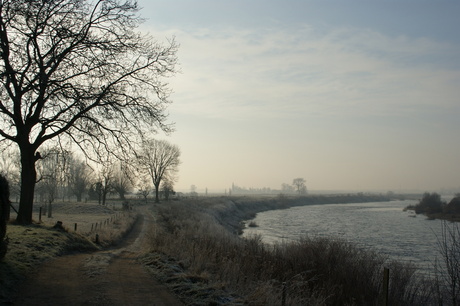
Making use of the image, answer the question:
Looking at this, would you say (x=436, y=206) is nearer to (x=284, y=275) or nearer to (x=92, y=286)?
(x=284, y=275)

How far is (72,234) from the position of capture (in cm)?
1788

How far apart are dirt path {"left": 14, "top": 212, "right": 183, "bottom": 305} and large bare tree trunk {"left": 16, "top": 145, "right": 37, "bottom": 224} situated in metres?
6.71

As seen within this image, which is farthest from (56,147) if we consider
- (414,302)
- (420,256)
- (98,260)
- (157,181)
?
(157,181)

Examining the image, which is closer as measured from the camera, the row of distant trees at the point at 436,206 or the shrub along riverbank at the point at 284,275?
the shrub along riverbank at the point at 284,275

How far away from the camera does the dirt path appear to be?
7855 millimetres

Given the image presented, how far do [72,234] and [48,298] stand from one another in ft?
34.9

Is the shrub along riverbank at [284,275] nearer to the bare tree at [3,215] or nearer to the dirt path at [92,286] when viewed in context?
the dirt path at [92,286]

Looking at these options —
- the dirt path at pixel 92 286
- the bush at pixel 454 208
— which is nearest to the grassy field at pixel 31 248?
the dirt path at pixel 92 286

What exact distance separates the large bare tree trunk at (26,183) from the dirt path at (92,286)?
22.0ft

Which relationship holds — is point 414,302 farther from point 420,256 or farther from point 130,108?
point 130,108

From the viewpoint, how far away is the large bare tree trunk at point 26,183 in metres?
17.6

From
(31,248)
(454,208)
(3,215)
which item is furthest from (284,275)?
(454,208)

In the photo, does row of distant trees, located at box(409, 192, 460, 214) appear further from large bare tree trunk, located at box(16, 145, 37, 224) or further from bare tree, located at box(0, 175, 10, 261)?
bare tree, located at box(0, 175, 10, 261)

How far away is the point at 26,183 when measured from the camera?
58.3 feet
